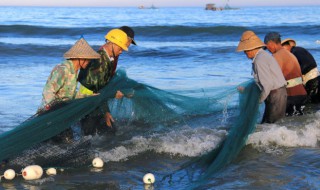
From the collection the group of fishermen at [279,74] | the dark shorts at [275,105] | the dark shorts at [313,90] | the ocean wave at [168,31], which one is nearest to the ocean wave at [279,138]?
the dark shorts at [275,105]

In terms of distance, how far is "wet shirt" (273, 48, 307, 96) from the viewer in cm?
793

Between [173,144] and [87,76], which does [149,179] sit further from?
[87,76]

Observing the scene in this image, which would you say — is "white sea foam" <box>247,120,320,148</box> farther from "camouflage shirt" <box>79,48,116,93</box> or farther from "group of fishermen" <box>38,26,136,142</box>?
"camouflage shirt" <box>79,48,116,93</box>

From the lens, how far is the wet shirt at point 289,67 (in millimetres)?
7926

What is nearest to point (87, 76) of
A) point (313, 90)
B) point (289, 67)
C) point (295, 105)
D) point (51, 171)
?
point (51, 171)

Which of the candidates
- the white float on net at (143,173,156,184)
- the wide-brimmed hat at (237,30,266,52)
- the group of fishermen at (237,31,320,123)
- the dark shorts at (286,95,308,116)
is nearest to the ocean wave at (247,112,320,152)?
the group of fishermen at (237,31,320,123)

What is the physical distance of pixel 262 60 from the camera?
22.5 ft

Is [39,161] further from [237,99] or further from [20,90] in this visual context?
[20,90]

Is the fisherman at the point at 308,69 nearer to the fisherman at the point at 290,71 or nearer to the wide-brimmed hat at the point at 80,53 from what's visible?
the fisherman at the point at 290,71

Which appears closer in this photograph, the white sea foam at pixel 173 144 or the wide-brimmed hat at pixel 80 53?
the wide-brimmed hat at pixel 80 53

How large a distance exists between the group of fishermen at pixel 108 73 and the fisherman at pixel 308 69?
4.36 feet

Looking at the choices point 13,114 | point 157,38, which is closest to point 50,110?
point 13,114

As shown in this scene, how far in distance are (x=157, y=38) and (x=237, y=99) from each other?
21.6 metres

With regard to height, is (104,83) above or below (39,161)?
above
